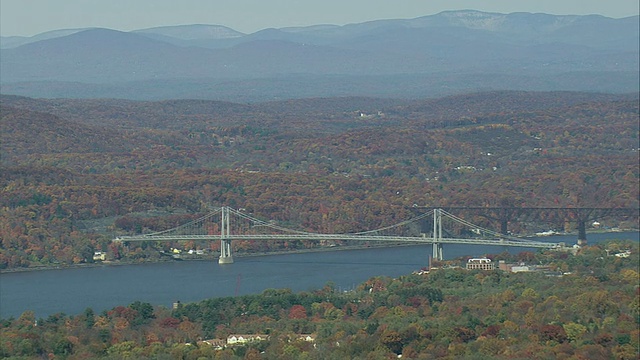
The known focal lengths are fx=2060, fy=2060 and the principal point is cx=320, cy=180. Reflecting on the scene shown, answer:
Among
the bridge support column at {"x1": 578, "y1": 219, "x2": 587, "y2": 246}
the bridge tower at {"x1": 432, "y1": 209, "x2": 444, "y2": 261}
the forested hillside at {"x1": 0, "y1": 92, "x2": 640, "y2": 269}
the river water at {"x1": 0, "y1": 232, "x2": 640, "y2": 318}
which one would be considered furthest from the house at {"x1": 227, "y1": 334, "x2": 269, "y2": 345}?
the bridge support column at {"x1": 578, "y1": 219, "x2": 587, "y2": 246}

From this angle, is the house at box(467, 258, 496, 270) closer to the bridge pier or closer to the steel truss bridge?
the steel truss bridge

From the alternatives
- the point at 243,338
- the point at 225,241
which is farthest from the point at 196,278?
the point at 243,338

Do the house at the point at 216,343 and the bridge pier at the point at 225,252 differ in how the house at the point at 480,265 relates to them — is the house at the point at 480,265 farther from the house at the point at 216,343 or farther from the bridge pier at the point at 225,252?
the house at the point at 216,343

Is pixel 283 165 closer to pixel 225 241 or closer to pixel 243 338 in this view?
pixel 225 241

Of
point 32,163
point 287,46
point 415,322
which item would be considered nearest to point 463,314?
point 415,322

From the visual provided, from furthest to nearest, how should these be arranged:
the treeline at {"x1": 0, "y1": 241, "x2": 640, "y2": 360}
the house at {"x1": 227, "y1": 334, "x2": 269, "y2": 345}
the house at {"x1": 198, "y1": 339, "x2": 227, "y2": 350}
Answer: the house at {"x1": 227, "y1": 334, "x2": 269, "y2": 345} → the house at {"x1": 198, "y1": 339, "x2": 227, "y2": 350} → the treeline at {"x1": 0, "y1": 241, "x2": 640, "y2": 360}
